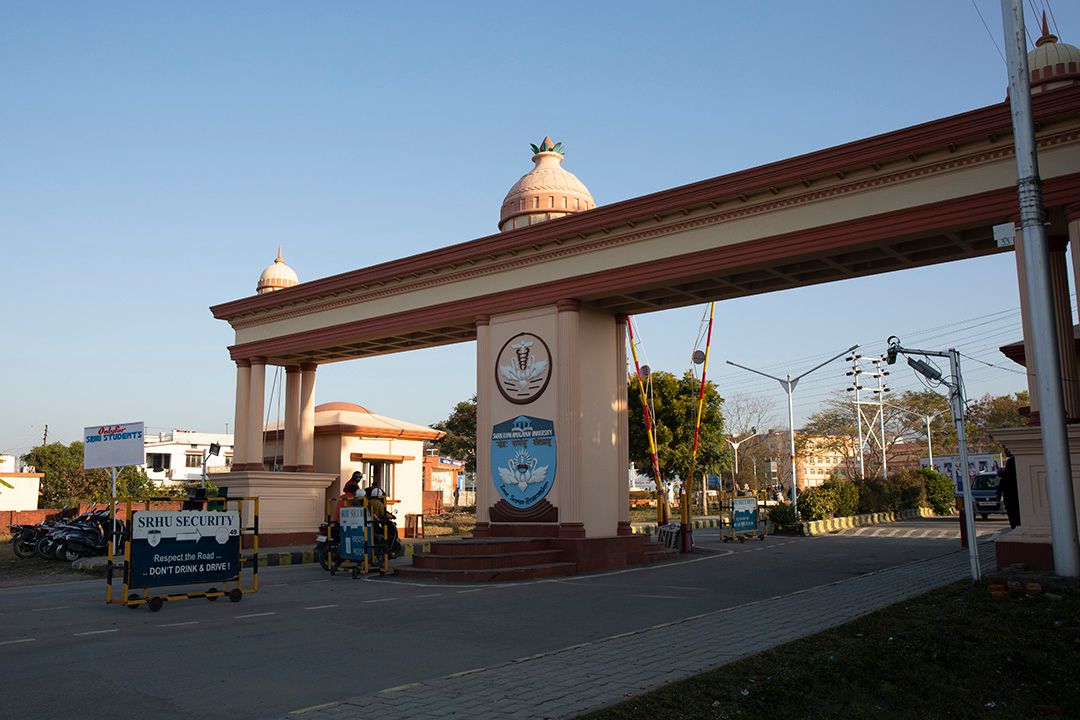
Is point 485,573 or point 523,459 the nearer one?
point 485,573

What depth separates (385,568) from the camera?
16.3 m

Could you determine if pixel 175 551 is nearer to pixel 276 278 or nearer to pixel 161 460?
pixel 276 278

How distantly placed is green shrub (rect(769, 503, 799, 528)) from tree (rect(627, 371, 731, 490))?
11.1 m

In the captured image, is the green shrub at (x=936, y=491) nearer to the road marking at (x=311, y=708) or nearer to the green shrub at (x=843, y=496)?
the green shrub at (x=843, y=496)

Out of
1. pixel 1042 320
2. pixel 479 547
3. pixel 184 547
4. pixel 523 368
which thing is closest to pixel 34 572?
pixel 184 547

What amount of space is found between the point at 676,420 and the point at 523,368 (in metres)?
23.5

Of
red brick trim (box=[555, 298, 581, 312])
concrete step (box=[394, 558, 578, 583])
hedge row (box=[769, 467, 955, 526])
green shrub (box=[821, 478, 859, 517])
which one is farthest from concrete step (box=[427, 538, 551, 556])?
green shrub (box=[821, 478, 859, 517])

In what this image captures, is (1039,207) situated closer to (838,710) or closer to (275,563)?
(838,710)

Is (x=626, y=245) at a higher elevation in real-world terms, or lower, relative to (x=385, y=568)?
higher

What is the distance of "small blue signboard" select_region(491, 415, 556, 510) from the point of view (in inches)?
712

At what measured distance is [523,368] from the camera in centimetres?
1883

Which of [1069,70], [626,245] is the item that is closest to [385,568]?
[626,245]

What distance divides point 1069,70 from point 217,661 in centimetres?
1467

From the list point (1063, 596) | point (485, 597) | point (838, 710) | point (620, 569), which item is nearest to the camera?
point (838, 710)
